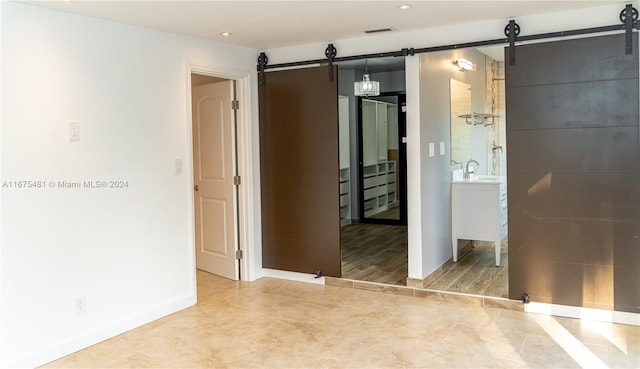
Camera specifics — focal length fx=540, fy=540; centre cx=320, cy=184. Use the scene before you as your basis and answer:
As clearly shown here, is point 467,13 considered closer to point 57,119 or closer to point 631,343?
point 631,343

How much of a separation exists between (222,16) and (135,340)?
7.46 feet

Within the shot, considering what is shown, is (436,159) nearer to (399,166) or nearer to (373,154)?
(399,166)

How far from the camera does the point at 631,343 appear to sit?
3387mm

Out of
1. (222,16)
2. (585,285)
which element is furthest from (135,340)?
(585,285)

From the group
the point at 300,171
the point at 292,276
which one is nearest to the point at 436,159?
the point at 300,171

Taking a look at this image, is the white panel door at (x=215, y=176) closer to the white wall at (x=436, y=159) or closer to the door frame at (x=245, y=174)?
the door frame at (x=245, y=174)

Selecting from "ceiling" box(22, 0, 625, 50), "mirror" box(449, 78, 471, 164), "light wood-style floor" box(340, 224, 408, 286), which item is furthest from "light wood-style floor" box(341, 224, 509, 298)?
"ceiling" box(22, 0, 625, 50)

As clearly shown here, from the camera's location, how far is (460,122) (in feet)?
18.9

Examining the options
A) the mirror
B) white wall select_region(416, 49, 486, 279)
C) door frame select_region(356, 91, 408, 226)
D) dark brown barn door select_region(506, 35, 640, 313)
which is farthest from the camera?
door frame select_region(356, 91, 408, 226)

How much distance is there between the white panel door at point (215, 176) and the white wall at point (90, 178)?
2.28 ft

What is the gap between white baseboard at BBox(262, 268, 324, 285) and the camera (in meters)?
5.02

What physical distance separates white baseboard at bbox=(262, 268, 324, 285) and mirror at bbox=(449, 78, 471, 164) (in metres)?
1.85

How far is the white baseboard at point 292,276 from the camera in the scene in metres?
5.02

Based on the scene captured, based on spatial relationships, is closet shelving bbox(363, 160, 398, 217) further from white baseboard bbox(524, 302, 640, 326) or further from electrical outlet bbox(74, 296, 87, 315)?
electrical outlet bbox(74, 296, 87, 315)
